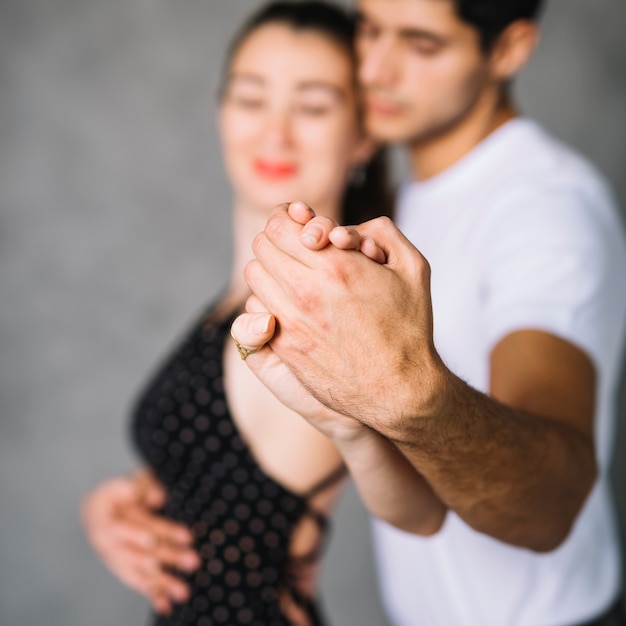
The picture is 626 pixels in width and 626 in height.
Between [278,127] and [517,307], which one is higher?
[278,127]

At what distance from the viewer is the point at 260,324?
21.7 inches

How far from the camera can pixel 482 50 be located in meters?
1.34

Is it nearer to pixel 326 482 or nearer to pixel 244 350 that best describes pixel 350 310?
pixel 244 350

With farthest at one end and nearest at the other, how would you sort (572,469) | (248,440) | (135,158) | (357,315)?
(135,158) → (248,440) → (572,469) → (357,315)

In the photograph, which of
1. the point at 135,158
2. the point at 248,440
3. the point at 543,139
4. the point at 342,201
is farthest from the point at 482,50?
the point at 135,158

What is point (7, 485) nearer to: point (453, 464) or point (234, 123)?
point (234, 123)

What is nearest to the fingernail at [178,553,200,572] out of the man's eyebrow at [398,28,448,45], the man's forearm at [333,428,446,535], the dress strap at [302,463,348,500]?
the dress strap at [302,463,348,500]

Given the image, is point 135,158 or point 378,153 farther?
point 135,158

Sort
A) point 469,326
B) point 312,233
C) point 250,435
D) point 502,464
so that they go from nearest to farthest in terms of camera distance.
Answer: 1. point 312,233
2. point 502,464
3. point 469,326
4. point 250,435

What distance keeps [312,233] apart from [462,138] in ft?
3.02

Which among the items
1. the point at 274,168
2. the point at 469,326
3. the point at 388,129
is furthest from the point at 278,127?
the point at 469,326

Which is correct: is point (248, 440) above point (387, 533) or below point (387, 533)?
above

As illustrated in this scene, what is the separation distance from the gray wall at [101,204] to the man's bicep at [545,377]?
134 centimetres

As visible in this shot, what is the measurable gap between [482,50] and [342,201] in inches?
14.3
